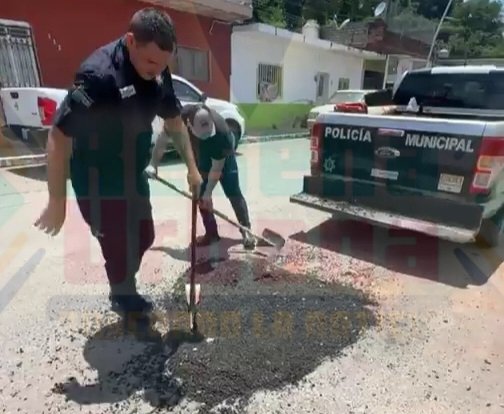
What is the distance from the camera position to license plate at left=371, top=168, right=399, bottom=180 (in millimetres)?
4079

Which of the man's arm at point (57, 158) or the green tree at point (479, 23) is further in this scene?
the green tree at point (479, 23)

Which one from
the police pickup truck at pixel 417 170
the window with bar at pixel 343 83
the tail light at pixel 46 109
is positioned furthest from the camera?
the window with bar at pixel 343 83

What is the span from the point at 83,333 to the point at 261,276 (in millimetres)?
1411

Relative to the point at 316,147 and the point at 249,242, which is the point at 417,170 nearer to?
the point at 316,147

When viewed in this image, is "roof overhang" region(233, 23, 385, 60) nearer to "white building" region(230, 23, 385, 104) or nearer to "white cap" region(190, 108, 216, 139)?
"white building" region(230, 23, 385, 104)

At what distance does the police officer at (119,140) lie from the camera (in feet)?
7.07

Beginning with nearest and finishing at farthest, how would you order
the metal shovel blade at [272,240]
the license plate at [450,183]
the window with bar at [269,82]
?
the license plate at [450,183], the metal shovel blade at [272,240], the window with bar at [269,82]

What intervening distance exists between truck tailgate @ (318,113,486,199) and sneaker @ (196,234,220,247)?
4.34 feet

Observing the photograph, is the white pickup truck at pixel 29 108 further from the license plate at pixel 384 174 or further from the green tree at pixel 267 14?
the green tree at pixel 267 14

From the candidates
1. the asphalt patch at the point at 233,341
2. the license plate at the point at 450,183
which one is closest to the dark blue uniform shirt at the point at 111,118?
the asphalt patch at the point at 233,341

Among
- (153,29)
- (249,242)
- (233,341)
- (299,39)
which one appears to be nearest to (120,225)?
(233,341)

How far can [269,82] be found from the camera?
15.1 m

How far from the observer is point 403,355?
2732 mm

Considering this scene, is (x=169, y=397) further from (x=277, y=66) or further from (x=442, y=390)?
(x=277, y=66)
